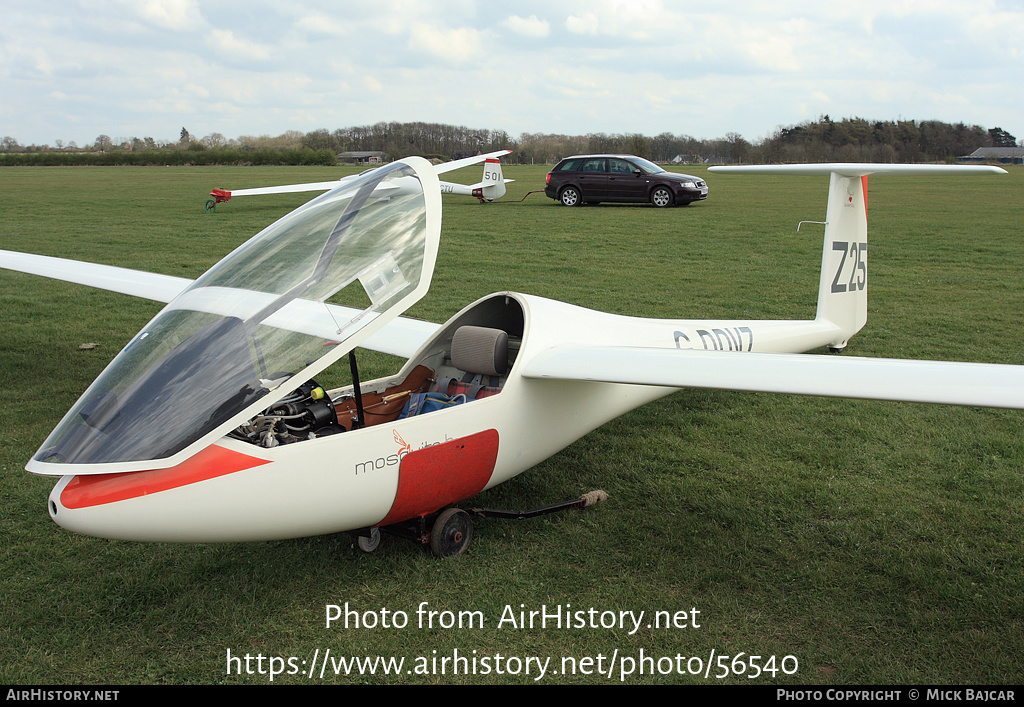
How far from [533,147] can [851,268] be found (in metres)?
78.2

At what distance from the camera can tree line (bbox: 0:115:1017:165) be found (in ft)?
226

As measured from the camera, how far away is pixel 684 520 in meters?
4.59

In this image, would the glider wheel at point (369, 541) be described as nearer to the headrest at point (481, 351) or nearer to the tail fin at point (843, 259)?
the headrest at point (481, 351)

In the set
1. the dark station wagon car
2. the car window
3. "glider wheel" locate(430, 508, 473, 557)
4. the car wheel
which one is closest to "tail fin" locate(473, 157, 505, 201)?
the dark station wagon car

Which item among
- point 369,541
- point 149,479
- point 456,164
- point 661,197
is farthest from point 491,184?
point 149,479

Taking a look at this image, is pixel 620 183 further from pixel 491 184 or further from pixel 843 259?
pixel 843 259

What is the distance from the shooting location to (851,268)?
6.91 m

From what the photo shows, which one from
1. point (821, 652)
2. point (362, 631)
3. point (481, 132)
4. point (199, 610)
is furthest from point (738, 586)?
point (481, 132)

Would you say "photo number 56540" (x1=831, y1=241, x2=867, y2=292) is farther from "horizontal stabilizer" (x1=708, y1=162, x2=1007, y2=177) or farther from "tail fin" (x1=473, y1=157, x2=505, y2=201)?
"tail fin" (x1=473, y1=157, x2=505, y2=201)

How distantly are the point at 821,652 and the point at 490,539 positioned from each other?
1890 millimetres

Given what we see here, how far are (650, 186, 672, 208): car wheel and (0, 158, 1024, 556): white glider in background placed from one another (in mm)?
20682

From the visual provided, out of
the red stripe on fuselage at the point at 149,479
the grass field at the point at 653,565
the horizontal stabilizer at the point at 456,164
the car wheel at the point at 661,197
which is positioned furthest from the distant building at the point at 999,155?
the red stripe on fuselage at the point at 149,479

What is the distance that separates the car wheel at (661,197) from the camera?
24.4 meters

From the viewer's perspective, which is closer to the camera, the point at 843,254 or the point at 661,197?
the point at 843,254
